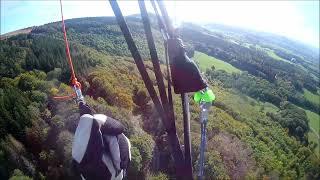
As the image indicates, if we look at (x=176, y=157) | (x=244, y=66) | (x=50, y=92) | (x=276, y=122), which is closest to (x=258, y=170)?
(x=50, y=92)

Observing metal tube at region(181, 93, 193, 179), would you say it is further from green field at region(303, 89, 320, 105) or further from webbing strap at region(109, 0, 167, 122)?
green field at region(303, 89, 320, 105)

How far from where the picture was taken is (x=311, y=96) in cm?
15288

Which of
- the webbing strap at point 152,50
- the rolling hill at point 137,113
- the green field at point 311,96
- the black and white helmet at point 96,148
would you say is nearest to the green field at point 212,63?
the rolling hill at point 137,113

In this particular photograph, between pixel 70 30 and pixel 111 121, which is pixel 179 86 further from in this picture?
pixel 70 30

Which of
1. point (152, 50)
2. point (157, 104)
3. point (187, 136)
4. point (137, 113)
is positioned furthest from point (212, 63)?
point (152, 50)

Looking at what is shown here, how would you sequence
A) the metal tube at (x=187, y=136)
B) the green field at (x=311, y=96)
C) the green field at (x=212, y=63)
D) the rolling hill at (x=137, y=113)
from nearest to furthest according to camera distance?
1. the metal tube at (x=187, y=136)
2. the rolling hill at (x=137, y=113)
3. the green field at (x=212, y=63)
4. the green field at (x=311, y=96)

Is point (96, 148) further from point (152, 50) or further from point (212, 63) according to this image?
point (212, 63)

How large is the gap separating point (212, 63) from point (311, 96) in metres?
40.0

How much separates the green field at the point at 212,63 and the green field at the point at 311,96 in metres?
26.6

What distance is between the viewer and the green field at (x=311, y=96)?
5866 inches

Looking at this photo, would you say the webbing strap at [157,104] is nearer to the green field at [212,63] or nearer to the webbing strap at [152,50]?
the webbing strap at [152,50]

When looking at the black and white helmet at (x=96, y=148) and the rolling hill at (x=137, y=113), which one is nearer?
the black and white helmet at (x=96, y=148)

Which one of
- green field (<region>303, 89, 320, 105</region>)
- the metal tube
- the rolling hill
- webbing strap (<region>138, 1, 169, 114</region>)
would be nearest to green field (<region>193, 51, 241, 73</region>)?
the rolling hill

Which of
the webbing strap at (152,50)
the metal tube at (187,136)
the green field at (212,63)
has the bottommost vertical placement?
the green field at (212,63)
